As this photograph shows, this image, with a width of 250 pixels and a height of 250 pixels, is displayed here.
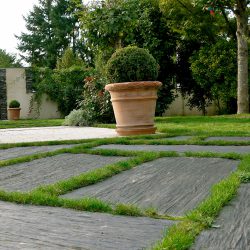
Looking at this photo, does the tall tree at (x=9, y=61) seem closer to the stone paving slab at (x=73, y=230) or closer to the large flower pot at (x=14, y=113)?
the large flower pot at (x=14, y=113)

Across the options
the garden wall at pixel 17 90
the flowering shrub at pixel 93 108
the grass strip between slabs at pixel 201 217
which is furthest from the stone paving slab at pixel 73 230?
the garden wall at pixel 17 90

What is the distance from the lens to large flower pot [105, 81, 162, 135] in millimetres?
5148

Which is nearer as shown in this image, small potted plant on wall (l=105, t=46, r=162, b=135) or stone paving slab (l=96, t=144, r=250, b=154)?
stone paving slab (l=96, t=144, r=250, b=154)

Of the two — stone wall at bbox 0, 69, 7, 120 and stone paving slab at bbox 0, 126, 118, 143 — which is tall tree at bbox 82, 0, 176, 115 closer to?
stone paving slab at bbox 0, 126, 118, 143

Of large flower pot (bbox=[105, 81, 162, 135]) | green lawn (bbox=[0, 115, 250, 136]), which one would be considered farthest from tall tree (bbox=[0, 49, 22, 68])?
large flower pot (bbox=[105, 81, 162, 135])

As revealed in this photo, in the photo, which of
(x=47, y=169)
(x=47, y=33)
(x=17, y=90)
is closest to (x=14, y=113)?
(x=17, y=90)

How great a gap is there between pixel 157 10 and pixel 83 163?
33.9 ft

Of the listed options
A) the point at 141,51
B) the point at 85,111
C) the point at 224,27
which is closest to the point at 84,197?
the point at 141,51

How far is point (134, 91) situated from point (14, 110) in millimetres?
10438

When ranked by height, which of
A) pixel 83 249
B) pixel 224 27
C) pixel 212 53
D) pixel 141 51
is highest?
pixel 224 27

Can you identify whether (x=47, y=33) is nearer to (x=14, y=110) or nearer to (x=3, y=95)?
(x=3, y=95)

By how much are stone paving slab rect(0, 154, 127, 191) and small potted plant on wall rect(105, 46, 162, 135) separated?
211 centimetres

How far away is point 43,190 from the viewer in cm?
196

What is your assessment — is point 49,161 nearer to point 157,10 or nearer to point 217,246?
point 217,246
